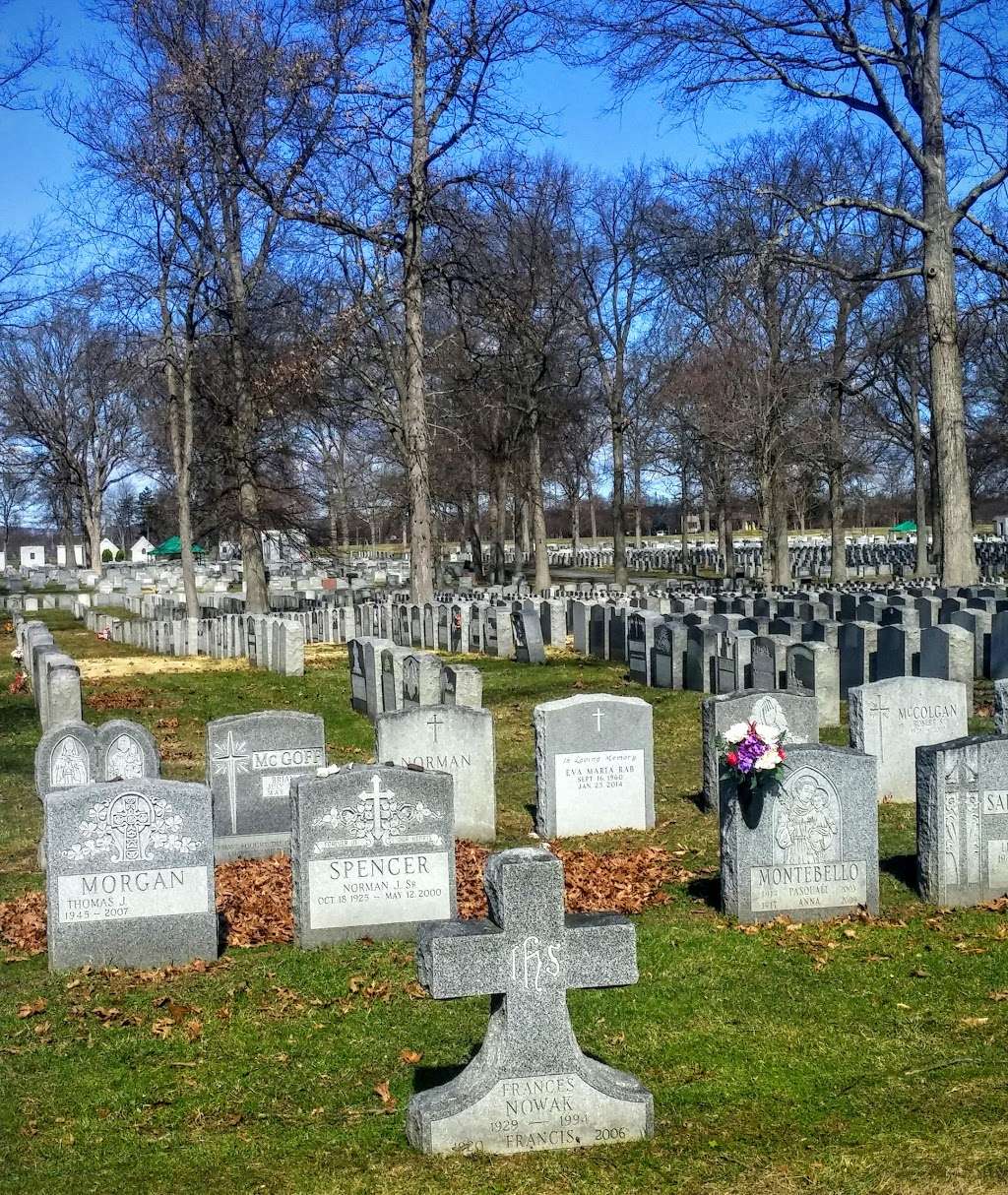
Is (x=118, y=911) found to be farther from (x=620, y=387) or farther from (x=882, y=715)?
(x=620, y=387)

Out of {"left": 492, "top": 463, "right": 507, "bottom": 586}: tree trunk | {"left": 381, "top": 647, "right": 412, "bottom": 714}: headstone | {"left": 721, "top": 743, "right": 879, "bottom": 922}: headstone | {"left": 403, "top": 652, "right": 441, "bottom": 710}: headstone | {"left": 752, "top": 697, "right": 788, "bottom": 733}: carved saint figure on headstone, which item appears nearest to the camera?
{"left": 721, "top": 743, "right": 879, "bottom": 922}: headstone

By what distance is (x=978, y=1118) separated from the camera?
5.25 meters

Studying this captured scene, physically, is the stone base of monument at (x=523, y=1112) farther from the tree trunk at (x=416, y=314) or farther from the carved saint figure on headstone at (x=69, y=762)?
the tree trunk at (x=416, y=314)

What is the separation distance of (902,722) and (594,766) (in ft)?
8.59

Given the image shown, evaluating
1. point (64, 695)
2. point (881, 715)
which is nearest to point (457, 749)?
point (881, 715)

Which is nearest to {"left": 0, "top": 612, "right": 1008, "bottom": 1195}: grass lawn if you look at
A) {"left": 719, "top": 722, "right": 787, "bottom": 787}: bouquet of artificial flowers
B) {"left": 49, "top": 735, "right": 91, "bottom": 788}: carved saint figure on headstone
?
{"left": 719, "top": 722, "right": 787, "bottom": 787}: bouquet of artificial flowers

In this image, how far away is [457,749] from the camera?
34.6 ft

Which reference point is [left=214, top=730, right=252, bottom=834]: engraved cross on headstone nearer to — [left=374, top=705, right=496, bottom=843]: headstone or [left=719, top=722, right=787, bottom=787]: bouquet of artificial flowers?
[left=374, top=705, right=496, bottom=843]: headstone

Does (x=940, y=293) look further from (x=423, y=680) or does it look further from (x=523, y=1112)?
(x=523, y=1112)

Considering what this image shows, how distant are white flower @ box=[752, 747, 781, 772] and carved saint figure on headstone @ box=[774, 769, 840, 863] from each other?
14.2 inches

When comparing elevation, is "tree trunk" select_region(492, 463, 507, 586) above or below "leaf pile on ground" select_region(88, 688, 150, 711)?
above

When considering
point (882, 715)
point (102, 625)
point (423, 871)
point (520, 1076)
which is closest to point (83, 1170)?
point (520, 1076)

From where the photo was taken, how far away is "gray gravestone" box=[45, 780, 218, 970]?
24.8ft

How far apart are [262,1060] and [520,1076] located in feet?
5.47
